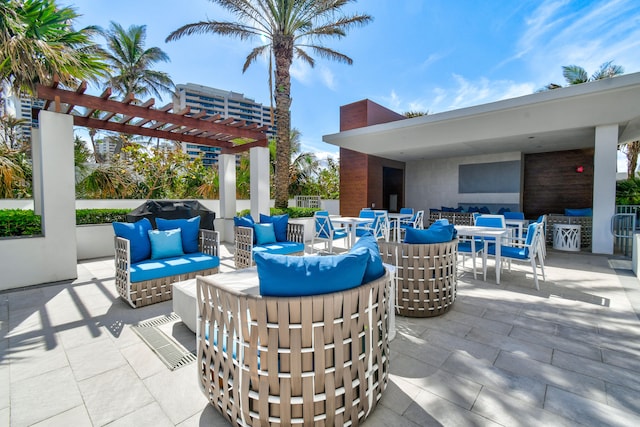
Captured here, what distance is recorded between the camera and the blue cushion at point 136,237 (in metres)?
3.61

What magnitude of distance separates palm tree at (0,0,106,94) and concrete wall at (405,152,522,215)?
11.4m

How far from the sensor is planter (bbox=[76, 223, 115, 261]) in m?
6.02

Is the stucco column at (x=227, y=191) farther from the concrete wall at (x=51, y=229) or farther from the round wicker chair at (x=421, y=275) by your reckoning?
the round wicker chair at (x=421, y=275)

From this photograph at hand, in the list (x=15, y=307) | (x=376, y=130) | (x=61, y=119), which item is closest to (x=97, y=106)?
(x=61, y=119)

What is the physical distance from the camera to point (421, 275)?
3018 millimetres

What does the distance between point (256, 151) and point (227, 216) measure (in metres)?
2.31

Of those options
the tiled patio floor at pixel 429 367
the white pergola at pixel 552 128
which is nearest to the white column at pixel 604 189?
the white pergola at pixel 552 128

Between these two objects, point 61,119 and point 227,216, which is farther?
point 227,216

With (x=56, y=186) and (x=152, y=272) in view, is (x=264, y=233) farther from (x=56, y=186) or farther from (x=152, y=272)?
(x=56, y=186)

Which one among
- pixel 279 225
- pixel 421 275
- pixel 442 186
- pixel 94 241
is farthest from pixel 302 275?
pixel 442 186

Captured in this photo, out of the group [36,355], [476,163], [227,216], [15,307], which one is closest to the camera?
[36,355]

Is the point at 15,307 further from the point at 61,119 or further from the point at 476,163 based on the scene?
the point at 476,163

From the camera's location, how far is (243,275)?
2.81 metres

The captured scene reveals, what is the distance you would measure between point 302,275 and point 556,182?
12.4 meters
